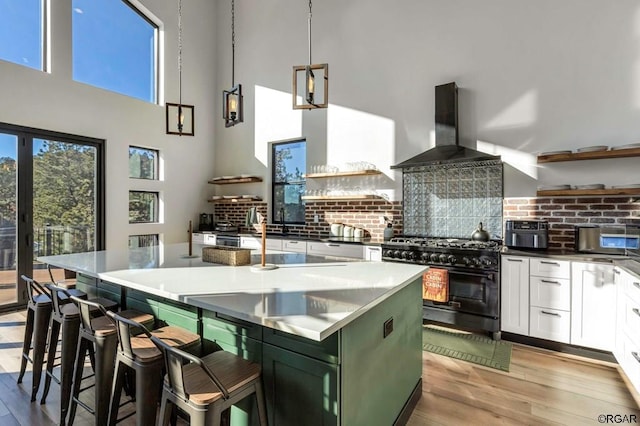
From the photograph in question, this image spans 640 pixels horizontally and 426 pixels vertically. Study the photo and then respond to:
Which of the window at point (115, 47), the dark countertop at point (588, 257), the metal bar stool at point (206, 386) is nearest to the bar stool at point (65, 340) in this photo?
the metal bar stool at point (206, 386)

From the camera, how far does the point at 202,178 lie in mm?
6316

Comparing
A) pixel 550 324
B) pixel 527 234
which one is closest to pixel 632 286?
pixel 550 324

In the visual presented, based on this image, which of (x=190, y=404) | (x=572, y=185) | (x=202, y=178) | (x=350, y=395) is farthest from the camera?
(x=202, y=178)

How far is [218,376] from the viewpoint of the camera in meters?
1.42

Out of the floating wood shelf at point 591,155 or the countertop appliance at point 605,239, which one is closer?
the countertop appliance at point 605,239

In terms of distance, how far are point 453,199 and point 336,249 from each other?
1.59 m

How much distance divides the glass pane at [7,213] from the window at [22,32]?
38.5 inches

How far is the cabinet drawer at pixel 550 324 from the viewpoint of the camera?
9.68 ft

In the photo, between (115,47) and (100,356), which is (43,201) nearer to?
(115,47)

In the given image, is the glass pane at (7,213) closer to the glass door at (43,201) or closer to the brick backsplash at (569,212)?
the glass door at (43,201)

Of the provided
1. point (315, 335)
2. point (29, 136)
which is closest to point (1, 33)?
point (29, 136)

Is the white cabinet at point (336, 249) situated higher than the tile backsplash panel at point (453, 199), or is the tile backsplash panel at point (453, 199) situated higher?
the tile backsplash panel at point (453, 199)

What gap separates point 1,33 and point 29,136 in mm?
1186

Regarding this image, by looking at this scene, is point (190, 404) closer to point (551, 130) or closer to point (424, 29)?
point (551, 130)
